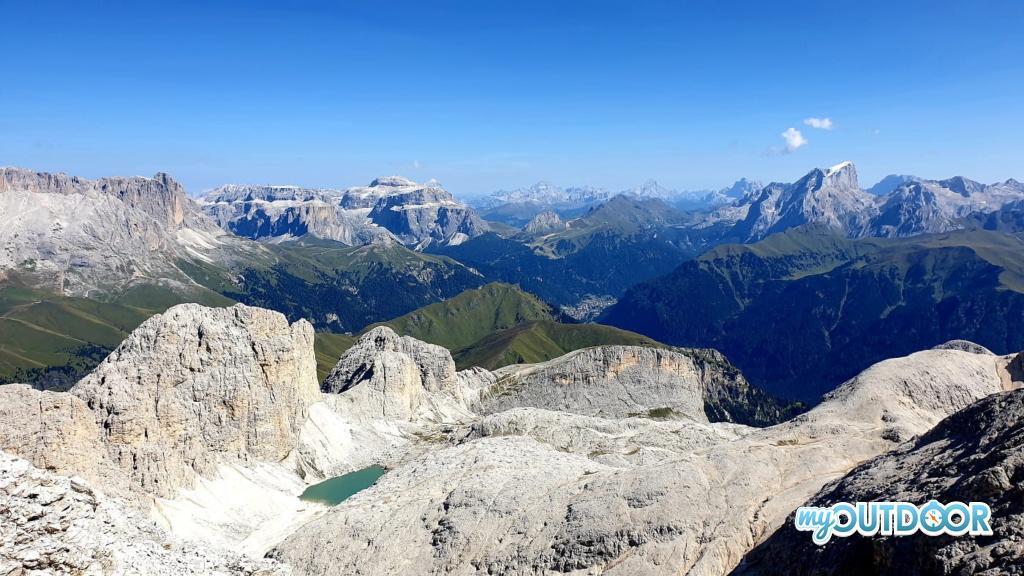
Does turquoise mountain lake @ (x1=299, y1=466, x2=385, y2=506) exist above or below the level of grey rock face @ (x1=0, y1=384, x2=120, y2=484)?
below

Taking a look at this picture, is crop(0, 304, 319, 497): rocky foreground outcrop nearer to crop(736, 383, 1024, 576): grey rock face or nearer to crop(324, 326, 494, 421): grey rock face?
crop(324, 326, 494, 421): grey rock face

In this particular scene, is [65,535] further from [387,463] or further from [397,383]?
[397,383]

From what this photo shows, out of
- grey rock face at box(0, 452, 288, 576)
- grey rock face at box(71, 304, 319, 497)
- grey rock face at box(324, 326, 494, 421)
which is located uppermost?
grey rock face at box(0, 452, 288, 576)

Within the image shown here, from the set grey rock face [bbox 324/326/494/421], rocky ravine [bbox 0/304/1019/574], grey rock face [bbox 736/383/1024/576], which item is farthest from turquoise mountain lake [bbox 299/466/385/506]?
grey rock face [bbox 736/383/1024/576]

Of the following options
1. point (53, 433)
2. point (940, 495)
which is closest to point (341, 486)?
point (53, 433)

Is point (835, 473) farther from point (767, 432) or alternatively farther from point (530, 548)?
point (530, 548)

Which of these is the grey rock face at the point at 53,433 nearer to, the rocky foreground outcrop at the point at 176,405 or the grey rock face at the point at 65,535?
the rocky foreground outcrop at the point at 176,405

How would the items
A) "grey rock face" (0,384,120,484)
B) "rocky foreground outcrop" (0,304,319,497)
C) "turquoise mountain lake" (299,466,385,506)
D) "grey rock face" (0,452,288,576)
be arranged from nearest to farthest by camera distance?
1. "grey rock face" (0,452,288,576)
2. "grey rock face" (0,384,120,484)
3. "rocky foreground outcrop" (0,304,319,497)
4. "turquoise mountain lake" (299,466,385,506)

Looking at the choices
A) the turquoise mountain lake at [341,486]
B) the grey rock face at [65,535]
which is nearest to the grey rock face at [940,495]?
the grey rock face at [65,535]
